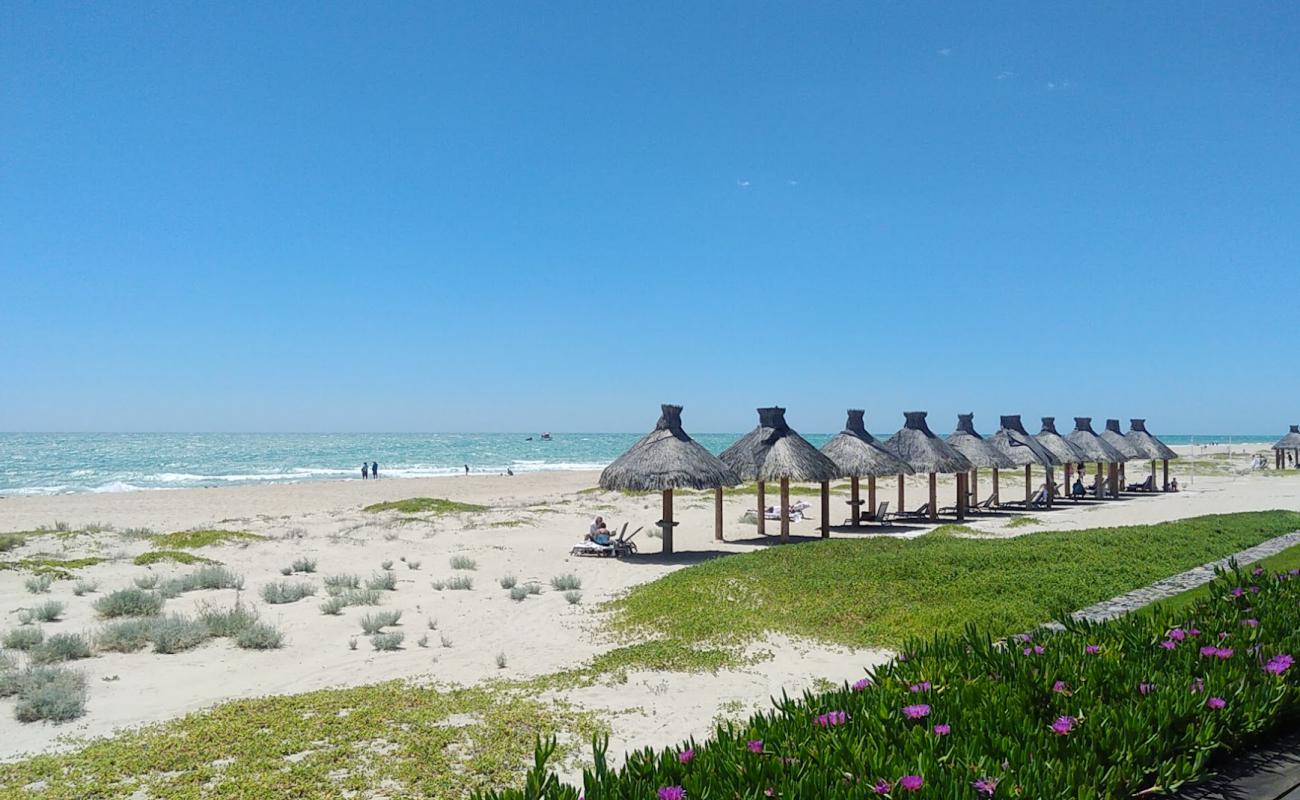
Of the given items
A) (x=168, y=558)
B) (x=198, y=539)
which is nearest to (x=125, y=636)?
(x=168, y=558)

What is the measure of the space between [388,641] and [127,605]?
4.93 m

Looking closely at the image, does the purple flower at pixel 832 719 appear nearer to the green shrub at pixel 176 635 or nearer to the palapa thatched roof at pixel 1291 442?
the green shrub at pixel 176 635

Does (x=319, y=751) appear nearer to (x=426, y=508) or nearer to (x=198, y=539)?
(x=198, y=539)

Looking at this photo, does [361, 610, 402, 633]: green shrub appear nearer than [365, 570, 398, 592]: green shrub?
Yes

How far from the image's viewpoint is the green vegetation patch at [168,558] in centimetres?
1614

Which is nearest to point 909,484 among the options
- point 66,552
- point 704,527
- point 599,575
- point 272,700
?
point 704,527

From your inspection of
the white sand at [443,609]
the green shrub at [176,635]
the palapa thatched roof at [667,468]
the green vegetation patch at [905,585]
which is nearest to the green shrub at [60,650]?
the white sand at [443,609]

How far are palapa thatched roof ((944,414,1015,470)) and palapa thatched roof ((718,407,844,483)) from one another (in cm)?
778

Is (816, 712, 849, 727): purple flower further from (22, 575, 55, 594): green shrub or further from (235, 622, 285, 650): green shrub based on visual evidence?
(22, 575, 55, 594): green shrub

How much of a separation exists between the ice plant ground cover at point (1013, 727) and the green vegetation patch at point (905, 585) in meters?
3.74

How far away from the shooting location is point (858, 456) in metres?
22.1

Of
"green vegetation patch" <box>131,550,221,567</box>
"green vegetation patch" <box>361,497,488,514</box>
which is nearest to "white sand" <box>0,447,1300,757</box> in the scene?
"green vegetation patch" <box>131,550,221,567</box>

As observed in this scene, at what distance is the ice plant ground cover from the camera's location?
2881 millimetres

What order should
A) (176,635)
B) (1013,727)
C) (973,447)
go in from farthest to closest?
(973,447)
(176,635)
(1013,727)
